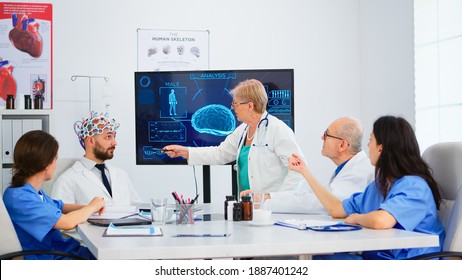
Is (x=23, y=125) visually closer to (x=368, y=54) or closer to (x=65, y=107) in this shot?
(x=65, y=107)

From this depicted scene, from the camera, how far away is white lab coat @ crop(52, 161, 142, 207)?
376 cm

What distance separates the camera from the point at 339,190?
3.11m

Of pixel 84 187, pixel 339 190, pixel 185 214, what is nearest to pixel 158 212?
pixel 185 214

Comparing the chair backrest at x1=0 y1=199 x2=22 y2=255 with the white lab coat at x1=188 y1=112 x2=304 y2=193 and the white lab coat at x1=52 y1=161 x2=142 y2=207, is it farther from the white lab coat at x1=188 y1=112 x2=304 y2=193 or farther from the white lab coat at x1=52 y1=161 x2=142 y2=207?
the white lab coat at x1=188 y1=112 x2=304 y2=193

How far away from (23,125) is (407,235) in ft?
11.3

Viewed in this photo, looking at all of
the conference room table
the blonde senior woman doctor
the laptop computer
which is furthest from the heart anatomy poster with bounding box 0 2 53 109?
the conference room table

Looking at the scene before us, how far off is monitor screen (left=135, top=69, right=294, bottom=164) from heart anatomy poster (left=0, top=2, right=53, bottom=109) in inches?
49.0

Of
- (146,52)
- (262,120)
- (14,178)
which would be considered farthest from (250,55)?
(14,178)

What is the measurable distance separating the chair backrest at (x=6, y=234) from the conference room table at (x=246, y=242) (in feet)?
0.90

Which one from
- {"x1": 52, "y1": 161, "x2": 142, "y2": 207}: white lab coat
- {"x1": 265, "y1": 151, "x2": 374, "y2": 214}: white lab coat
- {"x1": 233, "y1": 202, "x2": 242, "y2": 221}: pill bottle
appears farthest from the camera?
{"x1": 52, "y1": 161, "x2": 142, "y2": 207}: white lab coat

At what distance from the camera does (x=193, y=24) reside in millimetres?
6070

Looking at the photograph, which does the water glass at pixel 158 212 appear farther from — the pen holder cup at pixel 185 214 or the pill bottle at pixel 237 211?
the pill bottle at pixel 237 211

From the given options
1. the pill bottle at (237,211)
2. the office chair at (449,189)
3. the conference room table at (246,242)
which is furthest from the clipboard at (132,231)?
the office chair at (449,189)

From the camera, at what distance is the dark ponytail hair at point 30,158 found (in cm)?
277
